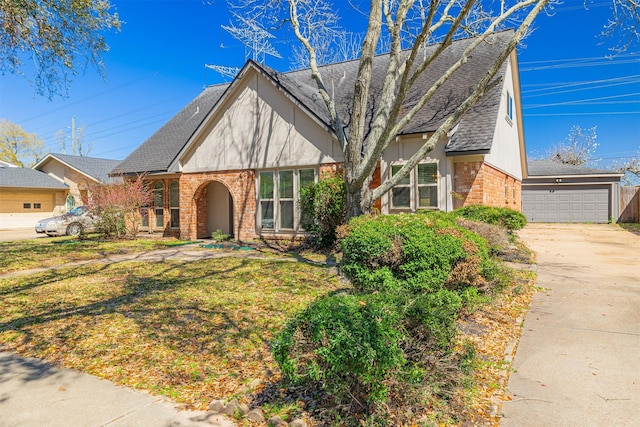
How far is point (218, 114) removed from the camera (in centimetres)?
1363

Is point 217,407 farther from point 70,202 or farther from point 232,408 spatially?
point 70,202

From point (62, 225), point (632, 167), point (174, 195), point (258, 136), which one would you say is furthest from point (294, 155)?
point (632, 167)

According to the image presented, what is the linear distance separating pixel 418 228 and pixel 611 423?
9.27 ft

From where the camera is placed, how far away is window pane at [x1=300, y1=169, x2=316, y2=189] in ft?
39.7

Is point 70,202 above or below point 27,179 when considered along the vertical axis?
below

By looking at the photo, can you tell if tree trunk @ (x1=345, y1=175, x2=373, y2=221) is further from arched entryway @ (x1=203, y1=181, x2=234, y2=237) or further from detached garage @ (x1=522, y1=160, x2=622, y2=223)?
detached garage @ (x1=522, y1=160, x2=622, y2=223)

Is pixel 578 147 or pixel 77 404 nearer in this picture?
pixel 77 404

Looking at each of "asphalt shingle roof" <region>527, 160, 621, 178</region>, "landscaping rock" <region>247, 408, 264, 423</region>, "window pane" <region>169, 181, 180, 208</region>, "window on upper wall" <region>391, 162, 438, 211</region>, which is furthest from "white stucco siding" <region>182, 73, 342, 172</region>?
"asphalt shingle roof" <region>527, 160, 621, 178</region>

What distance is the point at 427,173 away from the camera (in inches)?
434

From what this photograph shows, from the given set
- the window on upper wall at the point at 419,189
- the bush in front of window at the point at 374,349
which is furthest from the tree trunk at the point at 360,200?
the bush in front of window at the point at 374,349

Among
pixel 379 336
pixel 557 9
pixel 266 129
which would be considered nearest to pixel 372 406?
pixel 379 336

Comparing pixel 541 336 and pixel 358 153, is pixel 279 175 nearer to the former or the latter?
pixel 358 153

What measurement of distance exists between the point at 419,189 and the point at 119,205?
11.3 meters

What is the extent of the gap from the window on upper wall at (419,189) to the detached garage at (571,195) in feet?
45.7
